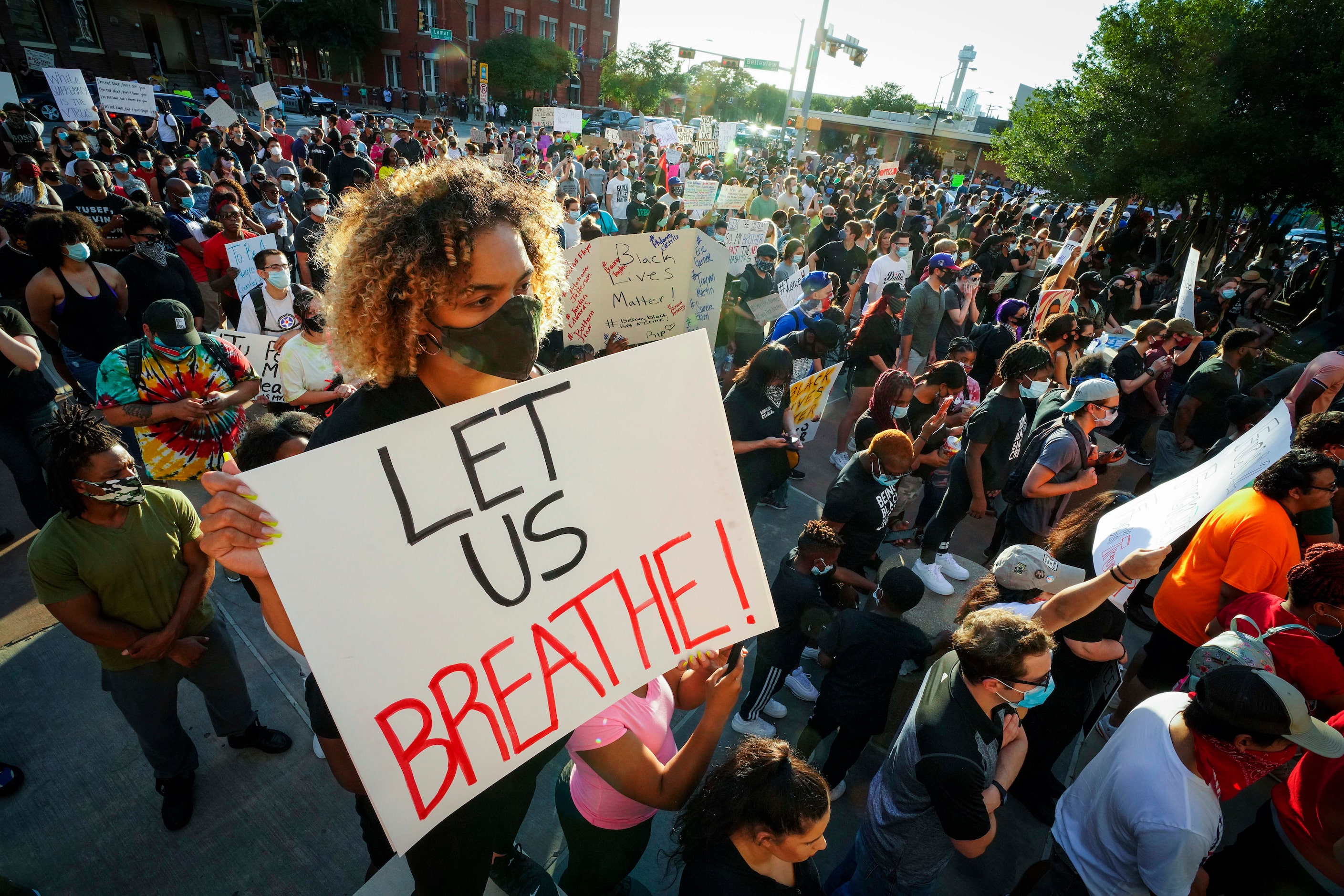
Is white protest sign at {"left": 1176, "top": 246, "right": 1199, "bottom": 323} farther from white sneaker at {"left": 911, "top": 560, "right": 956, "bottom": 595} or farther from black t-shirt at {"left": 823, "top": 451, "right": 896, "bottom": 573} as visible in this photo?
black t-shirt at {"left": 823, "top": 451, "right": 896, "bottom": 573}

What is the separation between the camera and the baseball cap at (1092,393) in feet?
13.5

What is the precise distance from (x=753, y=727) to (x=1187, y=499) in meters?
2.39

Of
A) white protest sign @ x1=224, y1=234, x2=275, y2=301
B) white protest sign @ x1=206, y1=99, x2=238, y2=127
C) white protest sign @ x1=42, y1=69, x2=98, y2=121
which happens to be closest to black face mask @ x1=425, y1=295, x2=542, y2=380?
white protest sign @ x1=224, y1=234, x2=275, y2=301

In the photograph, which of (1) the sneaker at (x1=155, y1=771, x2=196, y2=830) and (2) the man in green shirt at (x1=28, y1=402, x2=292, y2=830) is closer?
(2) the man in green shirt at (x1=28, y1=402, x2=292, y2=830)

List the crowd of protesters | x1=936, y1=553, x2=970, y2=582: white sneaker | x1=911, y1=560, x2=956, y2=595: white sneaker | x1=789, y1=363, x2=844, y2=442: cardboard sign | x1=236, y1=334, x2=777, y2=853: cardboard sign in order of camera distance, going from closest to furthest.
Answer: x1=236, y1=334, x2=777, y2=853: cardboard sign → the crowd of protesters → x1=911, y1=560, x2=956, y2=595: white sneaker → x1=936, y1=553, x2=970, y2=582: white sneaker → x1=789, y1=363, x2=844, y2=442: cardboard sign

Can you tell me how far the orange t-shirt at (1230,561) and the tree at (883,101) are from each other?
275 feet

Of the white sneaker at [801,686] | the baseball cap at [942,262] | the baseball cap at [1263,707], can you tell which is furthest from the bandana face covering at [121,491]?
the baseball cap at [942,262]

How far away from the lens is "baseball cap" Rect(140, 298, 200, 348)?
3309mm

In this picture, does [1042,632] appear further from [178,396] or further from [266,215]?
[266,215]

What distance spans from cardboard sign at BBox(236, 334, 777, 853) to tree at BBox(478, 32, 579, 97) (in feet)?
178

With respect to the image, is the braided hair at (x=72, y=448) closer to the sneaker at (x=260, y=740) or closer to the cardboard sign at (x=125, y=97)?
the sneaker at (x=260, y=740)

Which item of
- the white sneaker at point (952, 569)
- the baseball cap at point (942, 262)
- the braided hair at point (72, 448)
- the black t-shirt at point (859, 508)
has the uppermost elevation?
the baseball cap at point (942, 262)

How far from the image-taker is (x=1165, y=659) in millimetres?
3625

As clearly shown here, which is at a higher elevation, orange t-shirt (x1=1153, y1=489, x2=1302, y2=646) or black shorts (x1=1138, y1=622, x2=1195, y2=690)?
orange t-shirt (x1=1153, y1=489, x2=1302, y2=646)
